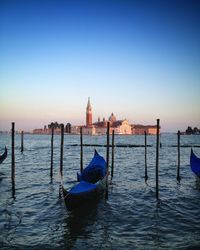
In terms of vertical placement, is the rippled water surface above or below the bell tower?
below

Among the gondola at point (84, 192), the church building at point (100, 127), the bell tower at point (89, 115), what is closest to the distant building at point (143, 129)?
the church building at point (100, 127)

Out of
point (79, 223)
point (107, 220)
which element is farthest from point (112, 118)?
point (79, 223)

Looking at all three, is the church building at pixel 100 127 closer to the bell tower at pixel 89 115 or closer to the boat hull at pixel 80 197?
the bell tower at pixel 89 115

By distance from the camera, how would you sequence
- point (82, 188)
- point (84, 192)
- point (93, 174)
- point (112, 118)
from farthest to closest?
1. point (112, 118)
2. point (93, 174)
3. point (82, 188)
4. point (84, 192)

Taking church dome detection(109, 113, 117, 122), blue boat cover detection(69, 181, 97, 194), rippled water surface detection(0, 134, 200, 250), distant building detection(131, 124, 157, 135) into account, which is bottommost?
rippled water surface detection(0, 134, 200, 250)

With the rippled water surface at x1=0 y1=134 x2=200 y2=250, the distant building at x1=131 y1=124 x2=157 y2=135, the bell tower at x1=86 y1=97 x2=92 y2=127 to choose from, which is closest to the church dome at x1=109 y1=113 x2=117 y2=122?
the distant building at x1=131 y1=124 x2=157 y2=135

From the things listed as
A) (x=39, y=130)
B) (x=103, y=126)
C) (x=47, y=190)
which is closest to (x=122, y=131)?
(x=103, y=126)

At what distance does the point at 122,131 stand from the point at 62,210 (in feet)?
434

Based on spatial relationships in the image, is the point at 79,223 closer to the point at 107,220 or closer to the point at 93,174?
the point at 107,220

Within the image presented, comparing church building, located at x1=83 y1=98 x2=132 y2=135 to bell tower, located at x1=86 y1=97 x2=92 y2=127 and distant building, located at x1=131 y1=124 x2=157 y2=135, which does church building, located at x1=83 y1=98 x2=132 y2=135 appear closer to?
bell tower, located at x1=86 y1=97 x2=92 y2=127

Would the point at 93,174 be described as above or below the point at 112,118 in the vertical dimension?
below

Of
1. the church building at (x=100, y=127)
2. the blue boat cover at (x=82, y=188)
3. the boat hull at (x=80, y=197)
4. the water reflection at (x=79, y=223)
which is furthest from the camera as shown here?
the church building at (x=100, y=127)

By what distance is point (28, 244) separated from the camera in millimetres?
7023

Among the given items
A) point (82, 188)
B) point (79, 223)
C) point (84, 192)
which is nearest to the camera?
point (79, 223)
